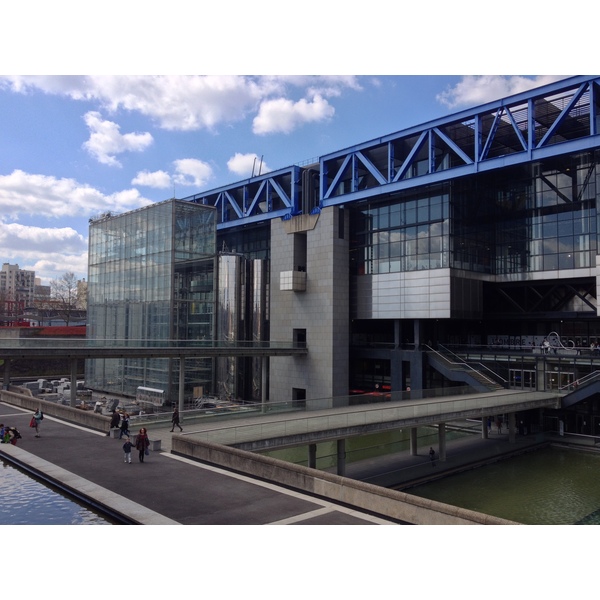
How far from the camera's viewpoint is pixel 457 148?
46.6m

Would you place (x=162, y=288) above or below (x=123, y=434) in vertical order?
above

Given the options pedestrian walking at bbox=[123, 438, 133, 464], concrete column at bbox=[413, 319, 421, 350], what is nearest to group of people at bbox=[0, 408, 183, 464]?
pedestrian walking at bbox=[123, 438, 133, 464]

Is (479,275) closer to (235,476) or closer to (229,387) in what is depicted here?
(229,387)

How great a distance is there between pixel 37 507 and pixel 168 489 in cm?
394

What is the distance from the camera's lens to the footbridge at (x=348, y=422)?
26.4m

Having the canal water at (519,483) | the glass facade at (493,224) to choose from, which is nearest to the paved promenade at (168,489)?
the canal water at (519,483)

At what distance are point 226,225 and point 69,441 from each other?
44.9 metres

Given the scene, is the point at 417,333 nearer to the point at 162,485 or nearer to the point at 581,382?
the point at 581,382

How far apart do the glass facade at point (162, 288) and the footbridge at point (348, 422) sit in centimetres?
2260

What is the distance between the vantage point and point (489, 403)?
38.5 metres

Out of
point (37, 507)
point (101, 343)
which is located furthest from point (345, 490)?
point (101, 343)

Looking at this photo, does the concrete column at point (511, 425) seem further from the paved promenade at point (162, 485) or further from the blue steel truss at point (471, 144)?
the blue steel truss at point (471, 144)

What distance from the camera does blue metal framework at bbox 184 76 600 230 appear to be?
140 feet
